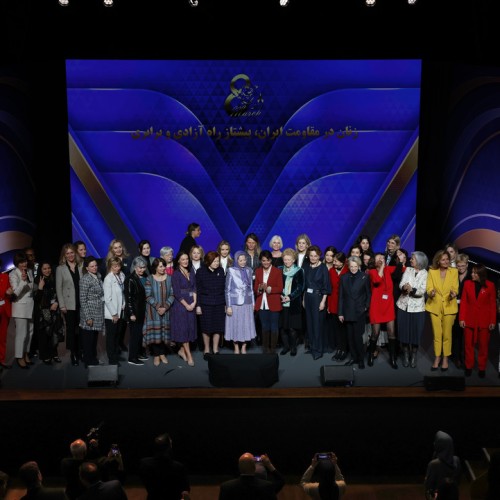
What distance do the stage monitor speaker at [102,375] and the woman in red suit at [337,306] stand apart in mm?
2440

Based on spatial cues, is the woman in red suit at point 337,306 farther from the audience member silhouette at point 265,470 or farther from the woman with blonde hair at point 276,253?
the audience member silhouette at point 265,470

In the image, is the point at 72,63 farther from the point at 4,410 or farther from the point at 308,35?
the point at 4,410

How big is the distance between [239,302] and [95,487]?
3.78 meters

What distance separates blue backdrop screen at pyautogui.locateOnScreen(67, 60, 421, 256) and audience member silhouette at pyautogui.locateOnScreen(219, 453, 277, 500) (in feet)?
20.5

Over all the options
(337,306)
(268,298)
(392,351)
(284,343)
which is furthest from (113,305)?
(392,351)

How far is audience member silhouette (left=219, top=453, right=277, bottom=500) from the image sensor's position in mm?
4285

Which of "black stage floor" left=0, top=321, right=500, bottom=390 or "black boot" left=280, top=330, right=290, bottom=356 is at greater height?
"black boot" left=280, top=330, right=290, bottom=356

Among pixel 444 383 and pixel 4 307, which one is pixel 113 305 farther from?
pixel 444 383

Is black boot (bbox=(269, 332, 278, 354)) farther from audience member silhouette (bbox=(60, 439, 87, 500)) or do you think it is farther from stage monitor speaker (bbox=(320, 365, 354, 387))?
audience member silhouette (bbox=(60, 439, 87, 500))

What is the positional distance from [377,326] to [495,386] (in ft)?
4.39

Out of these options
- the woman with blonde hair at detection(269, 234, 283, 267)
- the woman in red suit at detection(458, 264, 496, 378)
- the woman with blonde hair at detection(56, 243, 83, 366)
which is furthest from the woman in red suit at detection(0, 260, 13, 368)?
the woman in red suit at detection(458, 264, 496, 378)

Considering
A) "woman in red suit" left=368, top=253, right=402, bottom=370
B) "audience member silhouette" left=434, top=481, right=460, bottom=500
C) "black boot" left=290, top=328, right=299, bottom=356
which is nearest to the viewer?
"audience member silhouette" left=434, top=481, right=460, bottom=500

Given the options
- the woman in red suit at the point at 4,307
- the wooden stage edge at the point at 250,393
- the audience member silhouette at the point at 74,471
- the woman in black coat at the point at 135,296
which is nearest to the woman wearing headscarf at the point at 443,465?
the wooden stage edge at the point at 250,393

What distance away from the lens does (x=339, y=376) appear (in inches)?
277
